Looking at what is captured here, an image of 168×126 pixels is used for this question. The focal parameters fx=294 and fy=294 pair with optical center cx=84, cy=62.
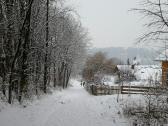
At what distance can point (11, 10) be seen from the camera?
59.2ft

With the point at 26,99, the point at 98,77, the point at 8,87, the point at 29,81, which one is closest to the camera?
the point at 8,87

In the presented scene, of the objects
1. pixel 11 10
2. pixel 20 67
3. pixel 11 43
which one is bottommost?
pixel 20 67

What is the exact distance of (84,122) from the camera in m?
14.6

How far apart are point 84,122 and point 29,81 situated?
8.76m

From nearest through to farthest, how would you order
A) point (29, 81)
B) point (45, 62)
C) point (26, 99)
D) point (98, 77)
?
point (26, 99) < point (29, 81) < point (45, 62) < point (98, 77)

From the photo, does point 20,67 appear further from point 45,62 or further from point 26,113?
point 45,62

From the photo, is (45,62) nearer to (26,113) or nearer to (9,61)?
(9,61)

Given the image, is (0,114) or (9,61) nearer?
(0,114)

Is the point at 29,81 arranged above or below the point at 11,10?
below

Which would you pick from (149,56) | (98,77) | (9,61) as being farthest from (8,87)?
(98,77)

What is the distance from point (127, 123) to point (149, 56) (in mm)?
3590

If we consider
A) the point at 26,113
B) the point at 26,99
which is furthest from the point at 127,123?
the point at 26,99

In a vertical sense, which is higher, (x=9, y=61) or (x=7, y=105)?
(x=9, y=61)

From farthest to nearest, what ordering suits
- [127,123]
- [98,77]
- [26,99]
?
[98,77] < [26,99] < [127,123]
